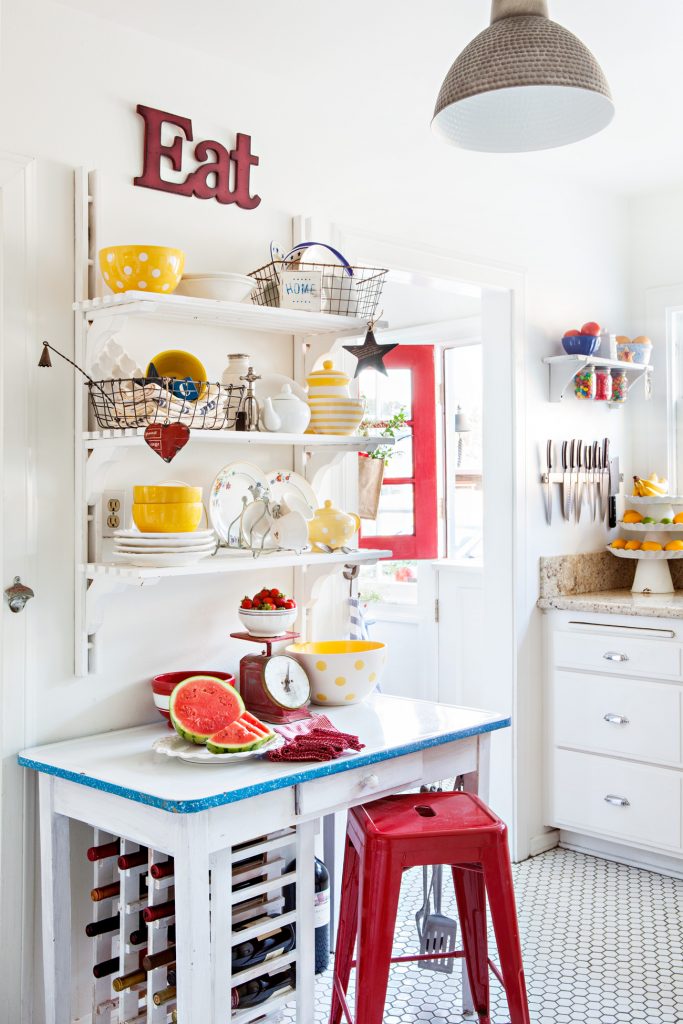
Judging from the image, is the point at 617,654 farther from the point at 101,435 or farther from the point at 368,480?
the point at 101,435

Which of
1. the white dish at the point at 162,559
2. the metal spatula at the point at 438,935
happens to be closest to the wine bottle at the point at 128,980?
the metal spatula at the point at 438,935

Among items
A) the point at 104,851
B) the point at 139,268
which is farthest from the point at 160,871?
the point at 139,268

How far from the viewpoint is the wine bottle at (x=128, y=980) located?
84.0 inches

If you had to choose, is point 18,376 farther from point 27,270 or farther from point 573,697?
point 573,697

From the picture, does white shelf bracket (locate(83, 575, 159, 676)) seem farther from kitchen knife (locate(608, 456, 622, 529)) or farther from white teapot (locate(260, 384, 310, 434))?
kitchen knife (locate(608, 456, 622, 529))

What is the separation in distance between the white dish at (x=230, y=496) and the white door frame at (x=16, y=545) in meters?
0.45

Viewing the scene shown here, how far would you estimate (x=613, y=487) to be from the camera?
13.2 ft

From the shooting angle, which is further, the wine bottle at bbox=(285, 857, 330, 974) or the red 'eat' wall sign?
the wine bottle at bbox=(285, 857, 330, 974)

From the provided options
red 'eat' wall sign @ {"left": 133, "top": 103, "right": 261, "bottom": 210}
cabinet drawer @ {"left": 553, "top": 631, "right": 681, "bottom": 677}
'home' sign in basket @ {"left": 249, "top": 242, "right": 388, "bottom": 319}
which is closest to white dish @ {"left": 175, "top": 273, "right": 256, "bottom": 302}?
'home' sign in basket @ {"left": 249, "top": 242, "right": 388, "bottom": 319}

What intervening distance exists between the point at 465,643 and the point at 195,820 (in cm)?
289

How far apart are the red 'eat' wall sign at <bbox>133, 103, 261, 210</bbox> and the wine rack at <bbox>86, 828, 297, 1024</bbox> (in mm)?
1591

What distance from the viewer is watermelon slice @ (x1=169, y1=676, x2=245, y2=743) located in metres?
2.13

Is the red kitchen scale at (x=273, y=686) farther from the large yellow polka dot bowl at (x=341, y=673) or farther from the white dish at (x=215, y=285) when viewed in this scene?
the white dish at (x=215, y=285)

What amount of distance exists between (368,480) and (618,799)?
197cm
